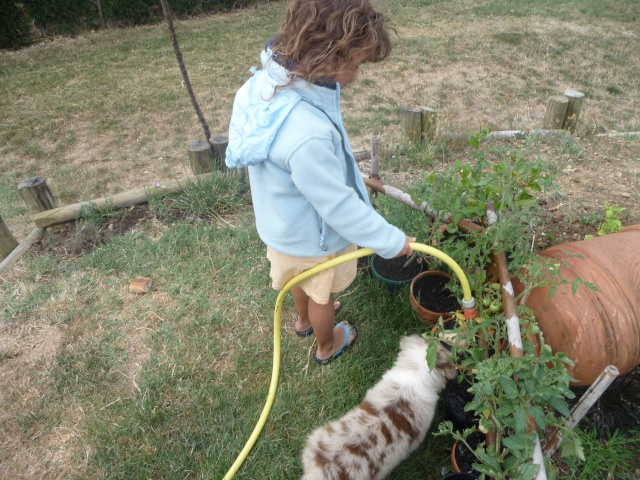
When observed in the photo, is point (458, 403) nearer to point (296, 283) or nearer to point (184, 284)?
point (296, 283)

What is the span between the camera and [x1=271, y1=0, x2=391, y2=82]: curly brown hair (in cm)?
151

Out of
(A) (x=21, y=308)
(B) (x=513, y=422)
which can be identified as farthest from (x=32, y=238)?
(B) (x=513, y=422)

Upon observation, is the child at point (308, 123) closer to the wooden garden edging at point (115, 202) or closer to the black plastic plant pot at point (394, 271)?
the black plastic plant pot at point (394, 271)

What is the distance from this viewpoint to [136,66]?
7777 millimetres

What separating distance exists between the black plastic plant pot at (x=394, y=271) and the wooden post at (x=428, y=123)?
1.70 m

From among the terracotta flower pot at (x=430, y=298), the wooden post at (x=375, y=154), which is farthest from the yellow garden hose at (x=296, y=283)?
the wooden post at (x=375, y=154)

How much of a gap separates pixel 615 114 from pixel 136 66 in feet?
24.7

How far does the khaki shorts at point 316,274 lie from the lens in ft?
6.80

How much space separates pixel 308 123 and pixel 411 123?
297cm

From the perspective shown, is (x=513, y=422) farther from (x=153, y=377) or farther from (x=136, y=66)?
(x=136, y=66)

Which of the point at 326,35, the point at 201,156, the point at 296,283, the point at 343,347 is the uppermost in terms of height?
the point at 326,35

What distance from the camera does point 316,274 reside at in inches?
82.1

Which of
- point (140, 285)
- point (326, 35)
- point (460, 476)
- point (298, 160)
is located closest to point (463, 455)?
point (460, 476)

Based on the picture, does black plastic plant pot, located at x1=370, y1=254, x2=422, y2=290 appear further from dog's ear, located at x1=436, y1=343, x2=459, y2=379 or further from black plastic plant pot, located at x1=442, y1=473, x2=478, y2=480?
black plastic plant pot, located at x1=442, y1=473, x2=478, y2=480
